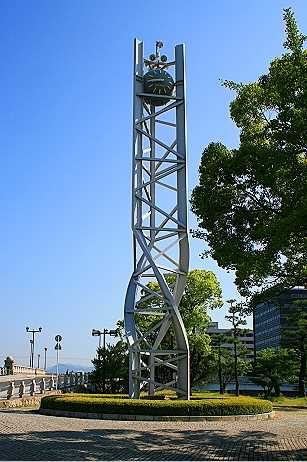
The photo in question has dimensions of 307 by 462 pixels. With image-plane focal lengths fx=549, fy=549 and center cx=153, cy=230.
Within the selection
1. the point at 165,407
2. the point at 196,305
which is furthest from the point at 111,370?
the point at 165,407

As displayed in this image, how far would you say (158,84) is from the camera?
2241 cm

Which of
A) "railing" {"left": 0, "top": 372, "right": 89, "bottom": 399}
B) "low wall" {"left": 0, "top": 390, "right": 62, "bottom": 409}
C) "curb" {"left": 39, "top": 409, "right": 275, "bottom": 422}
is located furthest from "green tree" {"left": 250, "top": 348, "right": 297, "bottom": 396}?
"curb" {"left": 39, "top": 409, "right": 275, "bottom": 422}

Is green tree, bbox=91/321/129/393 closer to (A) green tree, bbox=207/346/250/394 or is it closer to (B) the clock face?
(A) green tree, bbox=207/346/250/394

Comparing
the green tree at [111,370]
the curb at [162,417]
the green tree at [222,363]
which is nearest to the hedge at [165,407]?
the curb at [162,417]

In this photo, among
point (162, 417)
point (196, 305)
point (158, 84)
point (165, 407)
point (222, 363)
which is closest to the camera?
point (162, 417)

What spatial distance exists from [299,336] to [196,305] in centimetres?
624

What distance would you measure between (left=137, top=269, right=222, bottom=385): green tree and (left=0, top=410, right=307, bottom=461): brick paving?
51.2ft

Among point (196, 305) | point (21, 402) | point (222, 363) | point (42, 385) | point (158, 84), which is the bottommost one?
point (21, 402)

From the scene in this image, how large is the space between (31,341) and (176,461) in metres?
53.1

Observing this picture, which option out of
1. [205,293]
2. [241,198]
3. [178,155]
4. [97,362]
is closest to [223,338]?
[205,293]

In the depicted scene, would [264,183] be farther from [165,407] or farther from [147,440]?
[165,407]

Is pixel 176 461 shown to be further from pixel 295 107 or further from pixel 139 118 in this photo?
pixel 139 118

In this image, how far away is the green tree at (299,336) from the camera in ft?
101

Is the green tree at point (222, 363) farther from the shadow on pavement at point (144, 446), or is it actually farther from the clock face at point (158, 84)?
the shadow on pavement at point (144, 446)
